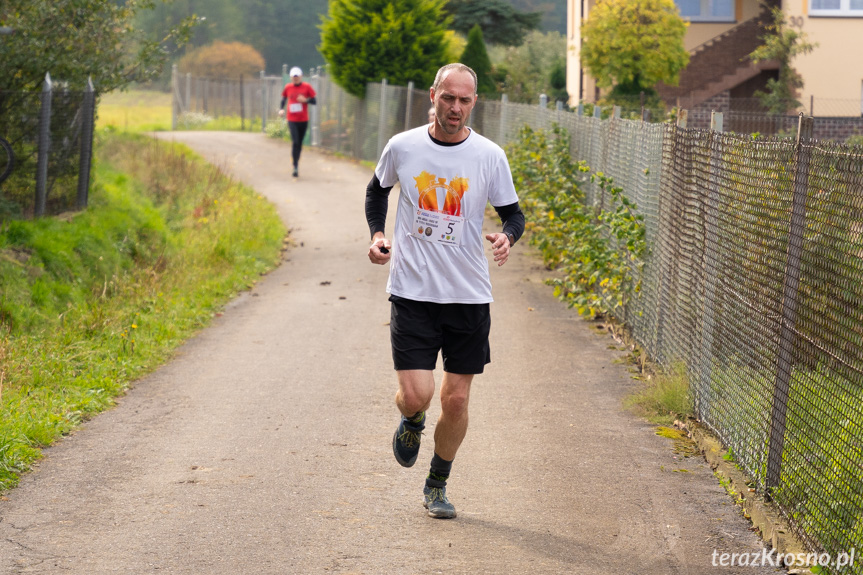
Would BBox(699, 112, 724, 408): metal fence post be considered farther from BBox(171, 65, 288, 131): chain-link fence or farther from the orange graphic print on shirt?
BBox(171, 65, 288, 131): chain-link fence

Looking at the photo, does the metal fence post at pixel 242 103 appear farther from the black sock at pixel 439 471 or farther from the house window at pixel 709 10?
the black sock at pixel 439 471

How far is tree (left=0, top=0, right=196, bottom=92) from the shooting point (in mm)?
12898

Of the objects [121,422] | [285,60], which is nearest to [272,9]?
[285,60]

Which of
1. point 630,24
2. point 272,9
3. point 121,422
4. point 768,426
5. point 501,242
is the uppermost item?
point 272,9

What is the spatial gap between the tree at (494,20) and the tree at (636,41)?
18.6 metres

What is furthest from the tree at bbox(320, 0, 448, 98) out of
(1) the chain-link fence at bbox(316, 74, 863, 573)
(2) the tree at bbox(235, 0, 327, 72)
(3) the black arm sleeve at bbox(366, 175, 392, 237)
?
(2) the tree at bbox(235, 0, 327, 72)

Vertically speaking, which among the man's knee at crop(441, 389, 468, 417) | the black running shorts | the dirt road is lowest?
the dirt road

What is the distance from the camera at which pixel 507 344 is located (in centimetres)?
962

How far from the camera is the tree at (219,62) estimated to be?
74812 millimetres

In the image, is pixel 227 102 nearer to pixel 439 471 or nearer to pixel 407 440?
pixel 407 440

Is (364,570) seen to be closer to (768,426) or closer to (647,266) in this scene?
(768,426)

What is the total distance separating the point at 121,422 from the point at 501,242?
339cm

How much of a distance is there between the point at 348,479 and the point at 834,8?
27949 millimetres

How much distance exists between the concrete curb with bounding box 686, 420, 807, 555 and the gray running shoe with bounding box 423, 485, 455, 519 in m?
1.44
